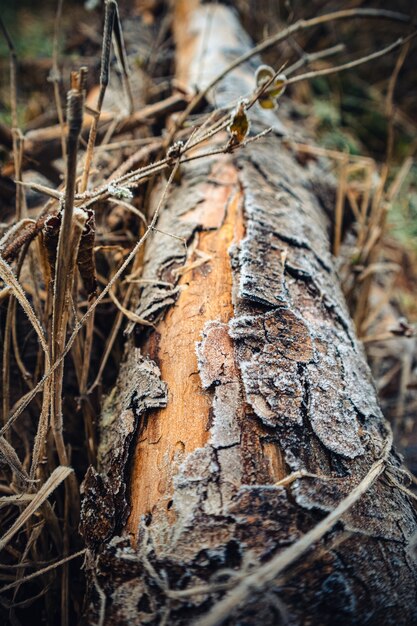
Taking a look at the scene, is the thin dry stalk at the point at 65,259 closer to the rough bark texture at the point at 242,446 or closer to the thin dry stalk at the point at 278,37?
the rough bark texture at the point at 242,446

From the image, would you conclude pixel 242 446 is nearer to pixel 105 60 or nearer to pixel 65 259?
pixel 65 259

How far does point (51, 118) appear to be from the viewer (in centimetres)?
160

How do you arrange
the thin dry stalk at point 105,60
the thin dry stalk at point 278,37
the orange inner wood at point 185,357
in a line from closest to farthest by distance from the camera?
the orange inner wood at point 185,357 < the thin dry stalk at point 105,60 < the thin dry stalk at point 278,37

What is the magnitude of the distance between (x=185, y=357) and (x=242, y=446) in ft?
0.68

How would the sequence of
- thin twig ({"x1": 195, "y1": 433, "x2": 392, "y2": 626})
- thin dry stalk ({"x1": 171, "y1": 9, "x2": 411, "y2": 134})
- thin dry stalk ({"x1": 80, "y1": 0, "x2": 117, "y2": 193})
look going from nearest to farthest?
thin twig ({"x1": 195, "y1": 433, "x2": 392, "y2": 626})
thin dry stalk ({"x1": 80, "y1": 0, "x2": 117, "y2": 193})
thin dry stalk ({"x1": 171, "y1": 9, "x2": 411, "y2": 134})

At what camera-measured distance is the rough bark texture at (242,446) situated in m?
0.53

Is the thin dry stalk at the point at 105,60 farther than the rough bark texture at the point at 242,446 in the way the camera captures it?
Yes

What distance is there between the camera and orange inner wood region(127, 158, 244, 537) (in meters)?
0.64

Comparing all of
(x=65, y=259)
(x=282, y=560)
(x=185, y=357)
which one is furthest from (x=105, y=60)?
(x=282, y=560)

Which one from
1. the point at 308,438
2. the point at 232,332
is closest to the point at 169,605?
the point at 308,438

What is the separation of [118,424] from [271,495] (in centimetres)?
33

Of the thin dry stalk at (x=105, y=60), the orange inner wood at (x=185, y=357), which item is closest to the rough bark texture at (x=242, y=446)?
the orange inner wood at (x=185, y=357)

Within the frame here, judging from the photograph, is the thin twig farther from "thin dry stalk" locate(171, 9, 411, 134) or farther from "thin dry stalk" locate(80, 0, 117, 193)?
"thin dry stalk" locate(171, 9, 411, 134)

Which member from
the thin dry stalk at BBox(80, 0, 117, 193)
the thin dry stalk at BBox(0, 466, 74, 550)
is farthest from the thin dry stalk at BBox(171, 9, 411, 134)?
the thin dry stalk at BBox(0, 466, 74, 550)
